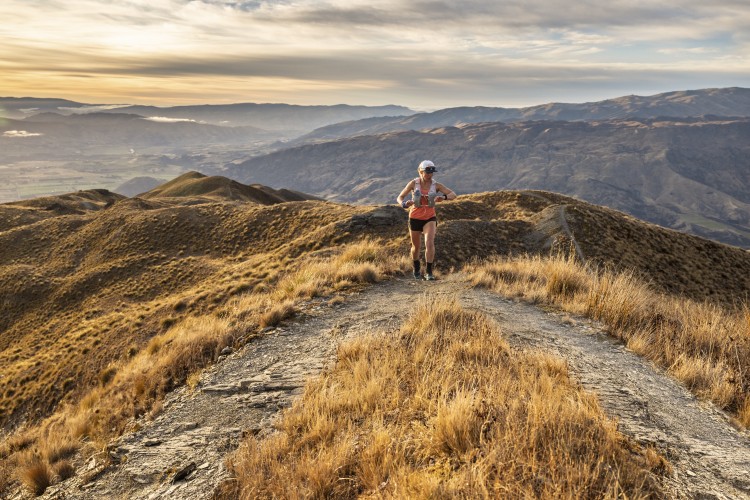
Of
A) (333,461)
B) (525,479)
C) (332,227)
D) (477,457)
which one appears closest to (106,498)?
(333,461)

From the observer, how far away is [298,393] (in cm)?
569

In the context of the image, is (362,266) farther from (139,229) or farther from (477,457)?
(139,229)

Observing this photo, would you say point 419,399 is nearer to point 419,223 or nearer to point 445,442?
point 445,442

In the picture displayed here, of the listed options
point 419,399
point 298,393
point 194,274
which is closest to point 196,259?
point 194,274

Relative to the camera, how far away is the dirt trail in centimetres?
399

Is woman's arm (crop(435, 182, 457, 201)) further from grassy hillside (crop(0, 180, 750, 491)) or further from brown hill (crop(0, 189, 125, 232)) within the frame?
brown hill (crop(0, 189, 125, 232))

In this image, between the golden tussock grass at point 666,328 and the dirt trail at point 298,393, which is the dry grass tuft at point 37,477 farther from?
the golden tussock grass at point 666,328

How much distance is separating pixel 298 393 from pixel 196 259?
96.2 feet

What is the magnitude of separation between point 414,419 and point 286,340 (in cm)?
419

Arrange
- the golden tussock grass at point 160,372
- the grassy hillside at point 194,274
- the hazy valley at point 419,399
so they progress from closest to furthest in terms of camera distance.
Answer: the hazy valley at point 419,399, the golden tussock grass at point 160,372, the grassy hillside at point 194,274

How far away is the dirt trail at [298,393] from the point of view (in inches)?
157

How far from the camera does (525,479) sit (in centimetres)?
315

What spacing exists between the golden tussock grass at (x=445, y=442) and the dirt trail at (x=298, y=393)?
1.51ft

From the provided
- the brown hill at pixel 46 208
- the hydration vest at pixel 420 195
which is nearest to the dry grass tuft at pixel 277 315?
the hydration vest at pixel 420 195
